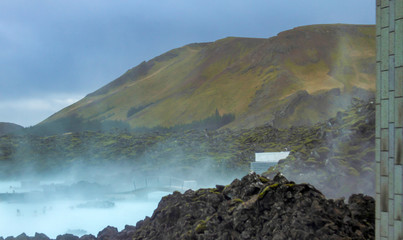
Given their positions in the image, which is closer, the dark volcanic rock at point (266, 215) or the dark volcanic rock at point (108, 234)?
the dark volcanic rock at point (266, 215)

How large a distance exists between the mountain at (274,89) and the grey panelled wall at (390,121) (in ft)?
260

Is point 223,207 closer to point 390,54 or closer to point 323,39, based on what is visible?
point 390,54

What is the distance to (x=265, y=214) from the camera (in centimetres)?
1015

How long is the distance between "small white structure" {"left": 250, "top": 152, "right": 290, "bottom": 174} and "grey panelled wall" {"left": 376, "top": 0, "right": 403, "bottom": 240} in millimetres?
25164

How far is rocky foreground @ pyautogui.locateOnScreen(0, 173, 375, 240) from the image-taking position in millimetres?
9297

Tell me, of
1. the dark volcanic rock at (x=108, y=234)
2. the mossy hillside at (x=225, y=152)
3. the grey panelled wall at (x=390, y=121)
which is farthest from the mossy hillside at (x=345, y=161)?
the grey panelled wall at (x=390, y=121)

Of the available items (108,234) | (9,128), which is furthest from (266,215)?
(9,128)

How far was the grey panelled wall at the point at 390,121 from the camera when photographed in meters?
7.02

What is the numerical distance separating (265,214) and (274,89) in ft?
391

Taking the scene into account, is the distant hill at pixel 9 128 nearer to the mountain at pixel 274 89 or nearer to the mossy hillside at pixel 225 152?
the mossy hillside at pixel 225 152

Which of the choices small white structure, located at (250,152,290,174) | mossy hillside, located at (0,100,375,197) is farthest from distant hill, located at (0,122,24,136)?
small white structure, located at (250,152,290,174)

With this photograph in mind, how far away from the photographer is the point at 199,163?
58.2m

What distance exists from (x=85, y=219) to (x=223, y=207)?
36.4 metres

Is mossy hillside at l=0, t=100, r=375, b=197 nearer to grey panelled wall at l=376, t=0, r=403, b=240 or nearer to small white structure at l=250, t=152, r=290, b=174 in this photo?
small white structure at l=250, t=152, r=290, b=174
